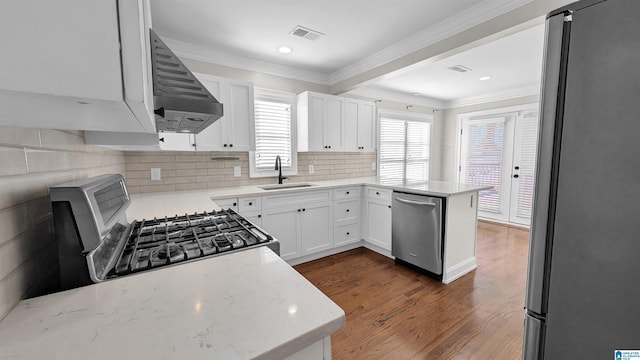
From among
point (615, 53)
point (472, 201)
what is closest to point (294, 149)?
point (472, 201)

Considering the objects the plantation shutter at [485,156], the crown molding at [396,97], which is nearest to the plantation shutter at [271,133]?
the crown molding at [396,97]

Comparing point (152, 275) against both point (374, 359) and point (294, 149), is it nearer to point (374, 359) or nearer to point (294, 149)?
point (374, 359)

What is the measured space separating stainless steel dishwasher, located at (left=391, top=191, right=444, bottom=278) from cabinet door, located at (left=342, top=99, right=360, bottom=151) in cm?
119

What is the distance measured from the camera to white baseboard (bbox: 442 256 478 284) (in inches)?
103

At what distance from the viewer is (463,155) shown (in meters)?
5.38

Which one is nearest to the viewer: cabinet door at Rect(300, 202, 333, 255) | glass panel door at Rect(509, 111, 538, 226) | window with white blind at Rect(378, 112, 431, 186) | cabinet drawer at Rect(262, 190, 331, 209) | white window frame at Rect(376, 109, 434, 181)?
cabinet drawer at Rect(262, 190, 331, 209)

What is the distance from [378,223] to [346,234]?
0.44 metres

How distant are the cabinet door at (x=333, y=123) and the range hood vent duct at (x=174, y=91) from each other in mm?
2412

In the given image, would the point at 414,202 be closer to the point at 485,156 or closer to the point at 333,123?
the point at 333,123

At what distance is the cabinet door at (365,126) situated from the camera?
3918 millimetres

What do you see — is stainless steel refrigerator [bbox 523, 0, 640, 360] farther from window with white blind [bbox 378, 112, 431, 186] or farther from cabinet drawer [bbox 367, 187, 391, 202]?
window with white blind [bbox 378, 112, 431, 186]

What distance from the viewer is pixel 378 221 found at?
3.31 m

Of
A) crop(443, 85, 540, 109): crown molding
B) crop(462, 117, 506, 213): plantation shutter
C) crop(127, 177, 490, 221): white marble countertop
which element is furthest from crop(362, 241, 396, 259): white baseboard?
crop(443, 85, 540, 109): crown molding

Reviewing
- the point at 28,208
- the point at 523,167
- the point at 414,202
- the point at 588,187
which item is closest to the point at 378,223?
the point at 414,202
